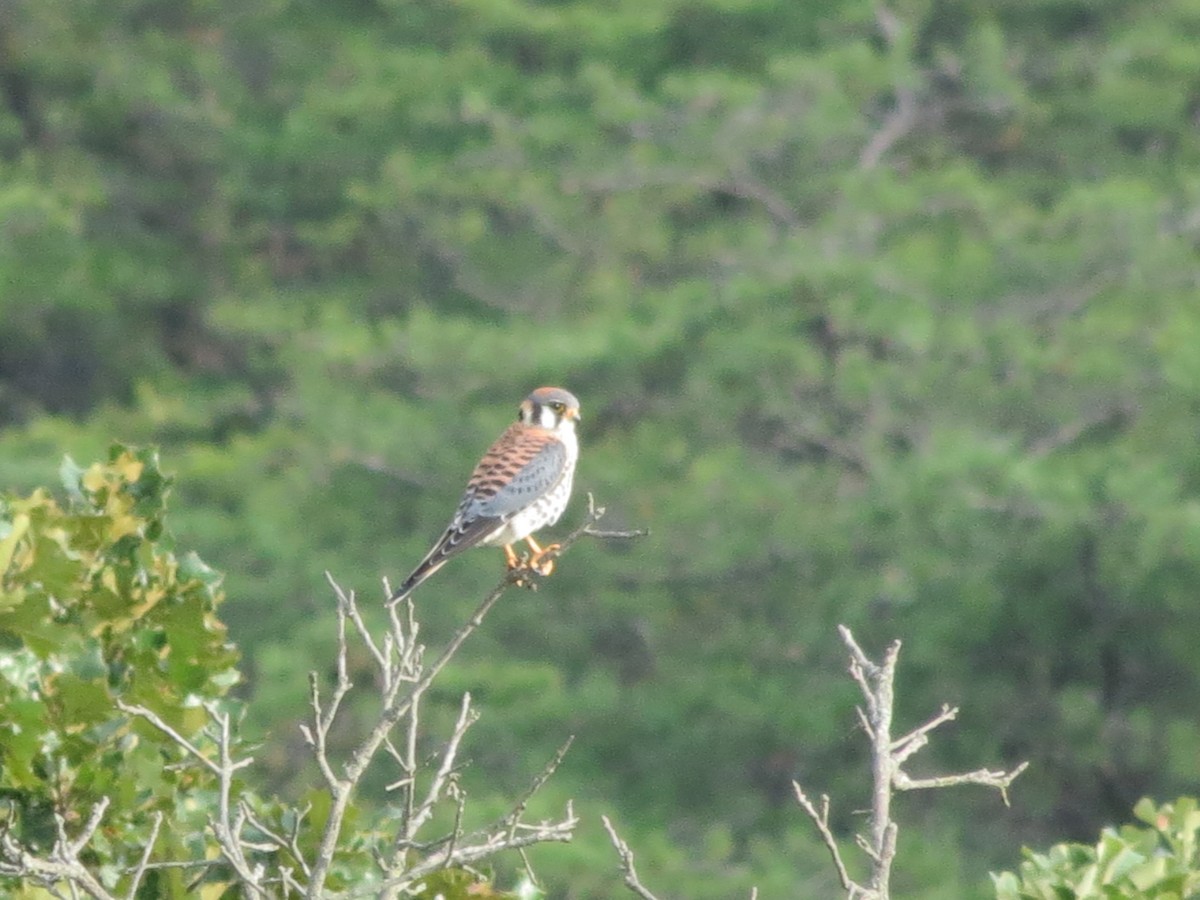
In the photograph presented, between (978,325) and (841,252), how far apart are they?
3.59 feet

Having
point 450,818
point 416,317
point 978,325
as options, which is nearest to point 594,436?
point 416,317

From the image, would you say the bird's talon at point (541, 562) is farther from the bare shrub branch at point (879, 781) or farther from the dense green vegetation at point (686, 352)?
the dense green vegetation at point (686, 352)

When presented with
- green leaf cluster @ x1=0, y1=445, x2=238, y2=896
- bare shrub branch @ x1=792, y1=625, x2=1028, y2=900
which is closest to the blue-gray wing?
green leaf cluster @ x1=0, y1=445, x2=238, y2=896

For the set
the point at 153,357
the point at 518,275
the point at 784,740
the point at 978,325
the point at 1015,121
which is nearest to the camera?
the point at 784,740

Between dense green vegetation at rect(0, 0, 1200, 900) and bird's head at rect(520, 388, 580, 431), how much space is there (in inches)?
Result: 257

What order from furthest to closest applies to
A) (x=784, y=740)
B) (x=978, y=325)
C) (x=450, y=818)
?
(x=978, y=325)
(x=784, y=740)
(x=450, y=818)

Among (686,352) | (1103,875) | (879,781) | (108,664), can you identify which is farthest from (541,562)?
(686,352)

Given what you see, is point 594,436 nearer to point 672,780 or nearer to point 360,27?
point 672,780

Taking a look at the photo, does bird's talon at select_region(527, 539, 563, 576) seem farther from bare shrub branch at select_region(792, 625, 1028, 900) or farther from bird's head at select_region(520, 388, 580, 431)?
bare shrub branch at select_region(792, 625, 1028, 900)

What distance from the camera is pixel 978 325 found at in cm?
1797

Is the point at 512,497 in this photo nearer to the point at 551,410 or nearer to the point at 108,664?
the point at 551,410

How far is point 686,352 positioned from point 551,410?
10586 mm

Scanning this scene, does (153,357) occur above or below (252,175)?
below

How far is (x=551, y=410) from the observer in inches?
290
